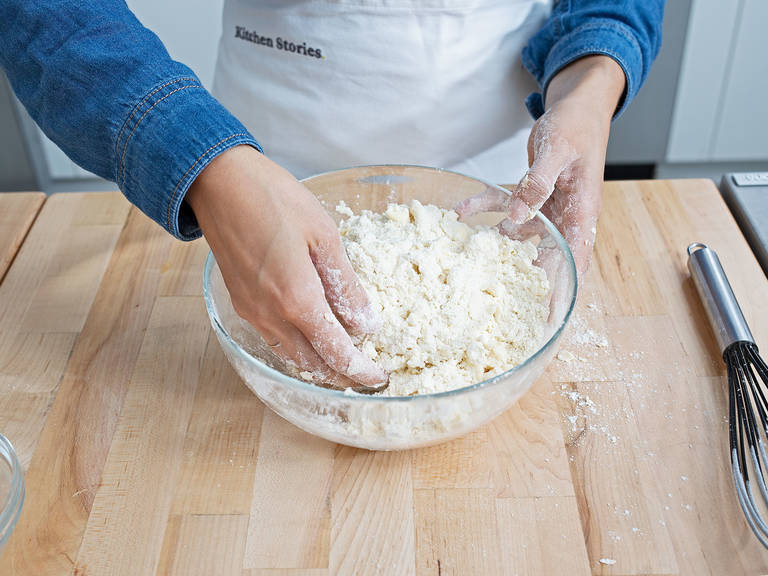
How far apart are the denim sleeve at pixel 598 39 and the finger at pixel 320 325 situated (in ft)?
1.82

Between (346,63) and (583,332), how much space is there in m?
0.53

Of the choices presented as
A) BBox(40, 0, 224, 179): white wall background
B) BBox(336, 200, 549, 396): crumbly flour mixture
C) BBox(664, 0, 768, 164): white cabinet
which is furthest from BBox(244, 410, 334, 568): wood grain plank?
BBox(664, 0, 768, 164): white cabinet

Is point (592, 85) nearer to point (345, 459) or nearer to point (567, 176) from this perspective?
point (567, 176)

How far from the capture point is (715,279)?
83cm

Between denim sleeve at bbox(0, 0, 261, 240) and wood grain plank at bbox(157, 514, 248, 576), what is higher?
denim sleeve at bbox(0, 0, 261, 240)

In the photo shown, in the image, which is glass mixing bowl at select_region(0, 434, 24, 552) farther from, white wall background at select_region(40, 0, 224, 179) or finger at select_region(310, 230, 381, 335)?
white wall background at select_region(40, 0, 224, 179)

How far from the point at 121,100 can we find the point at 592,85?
579 mm

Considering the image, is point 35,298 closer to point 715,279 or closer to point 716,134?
point 715,279

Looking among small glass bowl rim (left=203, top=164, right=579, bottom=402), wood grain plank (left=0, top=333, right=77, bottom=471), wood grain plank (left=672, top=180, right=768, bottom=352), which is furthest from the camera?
wood grain plank (left=672, top=180, right=768, bottom=352)

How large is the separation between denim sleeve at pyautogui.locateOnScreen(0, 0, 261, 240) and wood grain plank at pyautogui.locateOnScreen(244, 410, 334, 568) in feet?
0.78

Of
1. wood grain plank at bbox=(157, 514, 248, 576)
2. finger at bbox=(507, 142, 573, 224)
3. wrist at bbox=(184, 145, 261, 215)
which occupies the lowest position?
wood grain plank at bbox=(157, 514, 248, 576)

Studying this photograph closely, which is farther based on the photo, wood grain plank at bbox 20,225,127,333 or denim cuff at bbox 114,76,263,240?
wood grain plank at bbox 20,225,127,333

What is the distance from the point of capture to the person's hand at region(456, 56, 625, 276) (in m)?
0.76

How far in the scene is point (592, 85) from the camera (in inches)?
35.5
